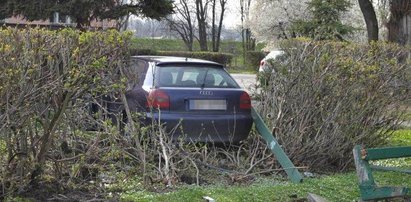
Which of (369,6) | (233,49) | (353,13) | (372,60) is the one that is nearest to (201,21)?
(233,49)

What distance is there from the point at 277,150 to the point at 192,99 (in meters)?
1.27

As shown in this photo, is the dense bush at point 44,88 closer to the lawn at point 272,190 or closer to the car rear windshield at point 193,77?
the lawn at point 272,190

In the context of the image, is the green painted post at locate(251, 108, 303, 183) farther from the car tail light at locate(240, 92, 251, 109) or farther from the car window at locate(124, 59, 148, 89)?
the car window at locate(124, 59, 148, 89)

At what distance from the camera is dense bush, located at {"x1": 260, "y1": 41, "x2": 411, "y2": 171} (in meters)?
8.15

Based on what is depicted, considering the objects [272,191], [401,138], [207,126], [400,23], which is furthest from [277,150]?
[400,23]

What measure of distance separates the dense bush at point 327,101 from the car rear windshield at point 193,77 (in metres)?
0.62

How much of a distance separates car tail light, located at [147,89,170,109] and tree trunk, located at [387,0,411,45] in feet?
37.1

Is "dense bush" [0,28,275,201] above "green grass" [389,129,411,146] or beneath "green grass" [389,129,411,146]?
above

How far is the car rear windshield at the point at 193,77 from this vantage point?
27.4ft

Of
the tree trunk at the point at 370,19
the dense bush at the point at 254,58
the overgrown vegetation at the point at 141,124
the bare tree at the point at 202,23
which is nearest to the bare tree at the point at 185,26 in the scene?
the bare tree at the point at 202,23

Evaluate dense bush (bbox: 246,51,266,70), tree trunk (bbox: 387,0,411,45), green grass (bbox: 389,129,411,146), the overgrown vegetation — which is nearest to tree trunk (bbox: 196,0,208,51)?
dense bush (bbox: 246,51,266,70)

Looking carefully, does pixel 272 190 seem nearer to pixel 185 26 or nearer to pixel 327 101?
pixel 327 101

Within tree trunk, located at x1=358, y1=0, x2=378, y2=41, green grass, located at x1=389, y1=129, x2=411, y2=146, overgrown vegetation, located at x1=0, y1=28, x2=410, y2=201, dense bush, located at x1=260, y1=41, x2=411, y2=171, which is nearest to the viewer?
overgrown vegetation, located at x1=0, y1=28, x2=410, y2=201

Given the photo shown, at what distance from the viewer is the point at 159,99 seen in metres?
8.00
